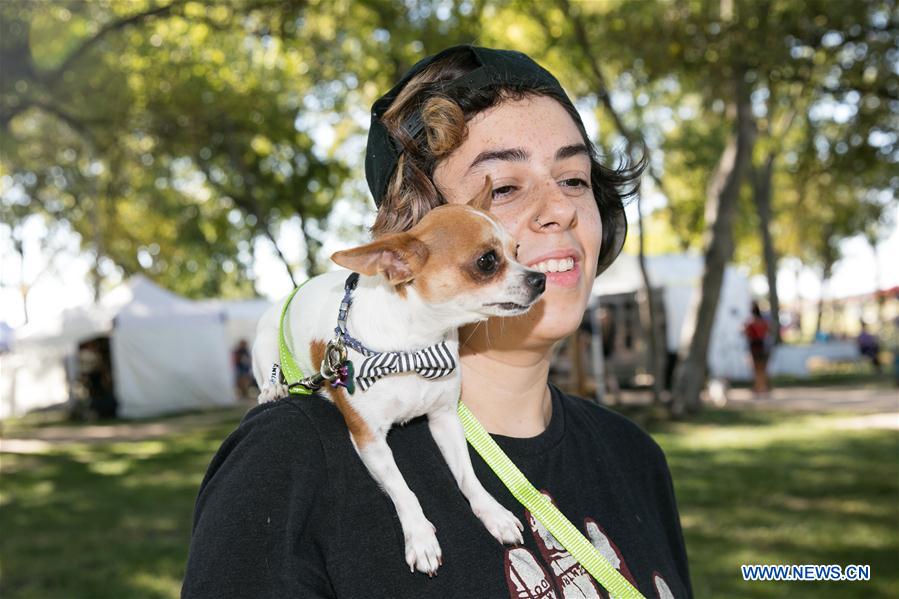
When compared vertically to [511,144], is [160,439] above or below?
below

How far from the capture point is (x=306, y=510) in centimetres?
171

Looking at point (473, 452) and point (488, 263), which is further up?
point (488, 263)

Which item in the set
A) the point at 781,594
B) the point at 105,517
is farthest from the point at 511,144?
the point at 105,517

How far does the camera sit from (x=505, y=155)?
7.12 ft

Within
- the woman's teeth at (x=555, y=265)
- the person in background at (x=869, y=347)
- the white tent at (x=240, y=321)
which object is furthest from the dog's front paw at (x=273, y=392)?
the white tent at (x=240, y=321)

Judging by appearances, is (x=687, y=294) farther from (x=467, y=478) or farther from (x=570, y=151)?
(x=467, y=478)

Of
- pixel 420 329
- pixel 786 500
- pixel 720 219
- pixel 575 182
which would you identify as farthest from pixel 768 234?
pixel 420 329

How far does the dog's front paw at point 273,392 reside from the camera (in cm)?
207

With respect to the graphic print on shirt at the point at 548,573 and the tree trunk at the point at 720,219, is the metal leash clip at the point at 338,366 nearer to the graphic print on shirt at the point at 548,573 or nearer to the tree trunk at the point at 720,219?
the graphic print on shirt at the point at 548,573

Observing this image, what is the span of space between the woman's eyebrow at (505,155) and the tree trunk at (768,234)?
28.3 m

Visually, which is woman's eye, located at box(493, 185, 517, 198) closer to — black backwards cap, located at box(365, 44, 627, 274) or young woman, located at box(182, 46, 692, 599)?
young woman, located at box(182, 46, 692, 599)

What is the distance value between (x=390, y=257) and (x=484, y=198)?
1.14ft

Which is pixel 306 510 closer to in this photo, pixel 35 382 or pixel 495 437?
pixel 495 437

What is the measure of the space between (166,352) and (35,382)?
5.51m
